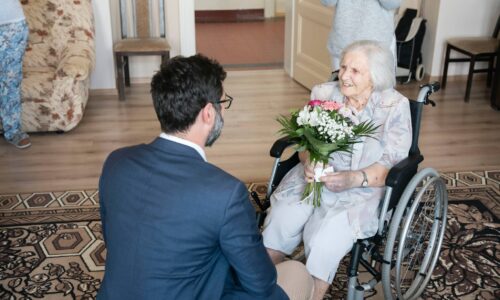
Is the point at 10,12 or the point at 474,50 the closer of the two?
the point at 10,12

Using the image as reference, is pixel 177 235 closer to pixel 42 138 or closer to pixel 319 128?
pixel 319 128

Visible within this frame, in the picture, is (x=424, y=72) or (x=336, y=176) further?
(x=424, y=72)

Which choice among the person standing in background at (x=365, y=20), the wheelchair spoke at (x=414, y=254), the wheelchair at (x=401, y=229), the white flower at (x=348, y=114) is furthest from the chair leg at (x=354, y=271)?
the person standing in background at (x=365, y=20)

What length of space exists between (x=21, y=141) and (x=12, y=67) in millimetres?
552

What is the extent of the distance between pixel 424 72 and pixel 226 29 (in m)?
3.41

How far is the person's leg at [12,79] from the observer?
137 inches

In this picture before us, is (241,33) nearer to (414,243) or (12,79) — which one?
(12,79)

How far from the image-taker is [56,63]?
4480mm

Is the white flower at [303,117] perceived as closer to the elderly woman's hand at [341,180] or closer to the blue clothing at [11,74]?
the elderly woman's hand at [341,180]

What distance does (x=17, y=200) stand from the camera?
322 cm

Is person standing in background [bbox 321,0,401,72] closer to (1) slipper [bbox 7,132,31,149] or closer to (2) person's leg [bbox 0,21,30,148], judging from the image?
(2) person's leg [bbox 0,21,30,148]

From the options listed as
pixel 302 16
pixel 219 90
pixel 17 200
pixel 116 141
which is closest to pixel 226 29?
pixel 302 16

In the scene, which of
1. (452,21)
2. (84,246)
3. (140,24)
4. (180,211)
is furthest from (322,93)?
(452,21)

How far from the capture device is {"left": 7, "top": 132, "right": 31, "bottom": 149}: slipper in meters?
3.93
